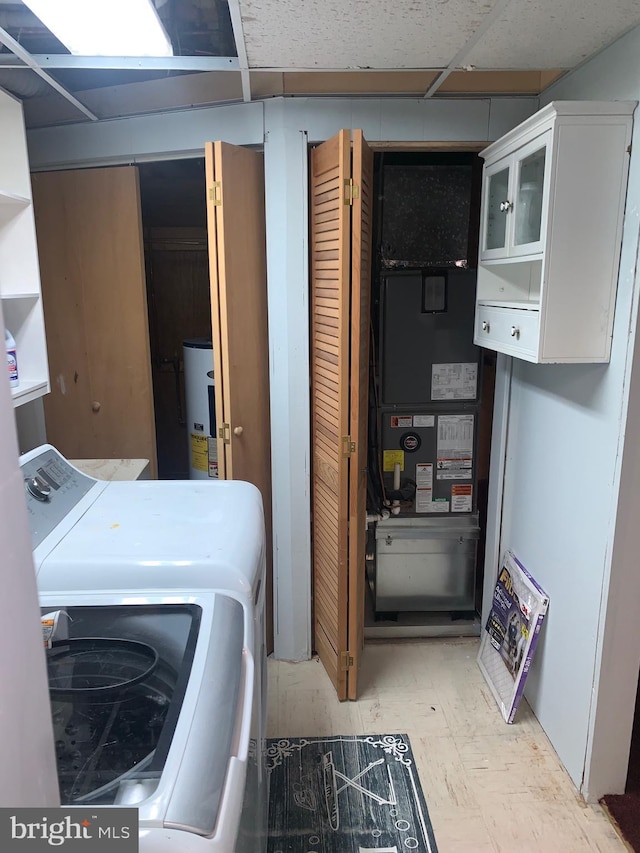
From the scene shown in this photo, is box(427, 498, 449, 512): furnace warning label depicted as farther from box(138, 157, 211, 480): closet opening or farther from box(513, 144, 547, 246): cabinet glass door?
box(138, 157, 211, 480): closet opening

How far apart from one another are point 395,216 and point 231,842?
2.48 m

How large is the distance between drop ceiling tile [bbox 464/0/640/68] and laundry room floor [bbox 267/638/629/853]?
2165mm

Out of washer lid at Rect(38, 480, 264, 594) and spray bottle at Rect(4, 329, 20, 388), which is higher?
spray bottle at Rect(4, 329, 20, 388)

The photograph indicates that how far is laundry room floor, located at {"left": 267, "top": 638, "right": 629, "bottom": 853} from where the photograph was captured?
6.01ft

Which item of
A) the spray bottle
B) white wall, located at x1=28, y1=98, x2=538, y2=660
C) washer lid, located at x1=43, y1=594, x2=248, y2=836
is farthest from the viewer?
white wall, located at x1=28, y1=98, x2=538, y2=660

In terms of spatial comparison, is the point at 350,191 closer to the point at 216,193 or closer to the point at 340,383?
the point at 216,193

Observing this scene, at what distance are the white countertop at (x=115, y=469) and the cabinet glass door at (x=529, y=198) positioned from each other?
1493 mm

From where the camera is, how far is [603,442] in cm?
178

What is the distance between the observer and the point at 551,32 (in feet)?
5.39

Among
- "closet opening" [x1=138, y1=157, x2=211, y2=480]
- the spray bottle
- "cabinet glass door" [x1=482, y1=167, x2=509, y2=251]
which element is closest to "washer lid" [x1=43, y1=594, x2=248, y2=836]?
the spray bottle

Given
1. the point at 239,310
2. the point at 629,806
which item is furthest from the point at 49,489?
the point at 629,806

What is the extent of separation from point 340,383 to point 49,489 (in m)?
1.00

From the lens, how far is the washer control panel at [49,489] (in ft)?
4.95

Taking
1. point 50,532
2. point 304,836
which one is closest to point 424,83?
point 50,532
